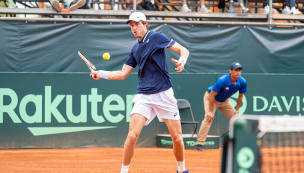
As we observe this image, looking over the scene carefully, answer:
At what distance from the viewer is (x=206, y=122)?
7.56 metres

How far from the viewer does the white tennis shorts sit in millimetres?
4070

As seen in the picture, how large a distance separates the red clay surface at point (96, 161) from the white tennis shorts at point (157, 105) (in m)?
1.43

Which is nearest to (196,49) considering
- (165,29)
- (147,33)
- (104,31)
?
(165,29)

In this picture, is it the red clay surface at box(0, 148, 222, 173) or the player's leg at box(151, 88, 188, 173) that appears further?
the red clay surface at box(0, 148, 222, 173)

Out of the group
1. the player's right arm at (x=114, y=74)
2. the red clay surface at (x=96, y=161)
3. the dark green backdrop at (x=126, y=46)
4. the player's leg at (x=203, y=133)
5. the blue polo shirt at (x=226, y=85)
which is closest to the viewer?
the player's right arm at (x=114, y=74)

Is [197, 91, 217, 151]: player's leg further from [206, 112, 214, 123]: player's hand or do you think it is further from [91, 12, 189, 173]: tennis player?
[91, 12, 189, 173]: tennis player

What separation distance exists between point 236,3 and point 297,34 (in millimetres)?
2026

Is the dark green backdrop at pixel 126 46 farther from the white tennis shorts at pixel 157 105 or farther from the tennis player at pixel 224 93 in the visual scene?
the white tennis shorts at pixel 157 105

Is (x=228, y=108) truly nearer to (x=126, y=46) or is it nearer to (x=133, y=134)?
(x=126, y=46)

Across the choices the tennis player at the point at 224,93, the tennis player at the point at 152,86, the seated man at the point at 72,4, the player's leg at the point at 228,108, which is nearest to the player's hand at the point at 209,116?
the tennis player at the point at 224,93

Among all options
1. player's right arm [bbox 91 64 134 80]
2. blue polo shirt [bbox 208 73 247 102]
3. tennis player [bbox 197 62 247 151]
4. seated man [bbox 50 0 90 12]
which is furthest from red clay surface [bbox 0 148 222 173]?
seated man [bbox 50 0 90 12]

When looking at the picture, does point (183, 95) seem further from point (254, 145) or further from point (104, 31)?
point (254, 145)

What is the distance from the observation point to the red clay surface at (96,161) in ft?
17.8

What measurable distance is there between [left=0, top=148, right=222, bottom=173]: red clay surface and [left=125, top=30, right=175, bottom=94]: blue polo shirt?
5.45 ft
